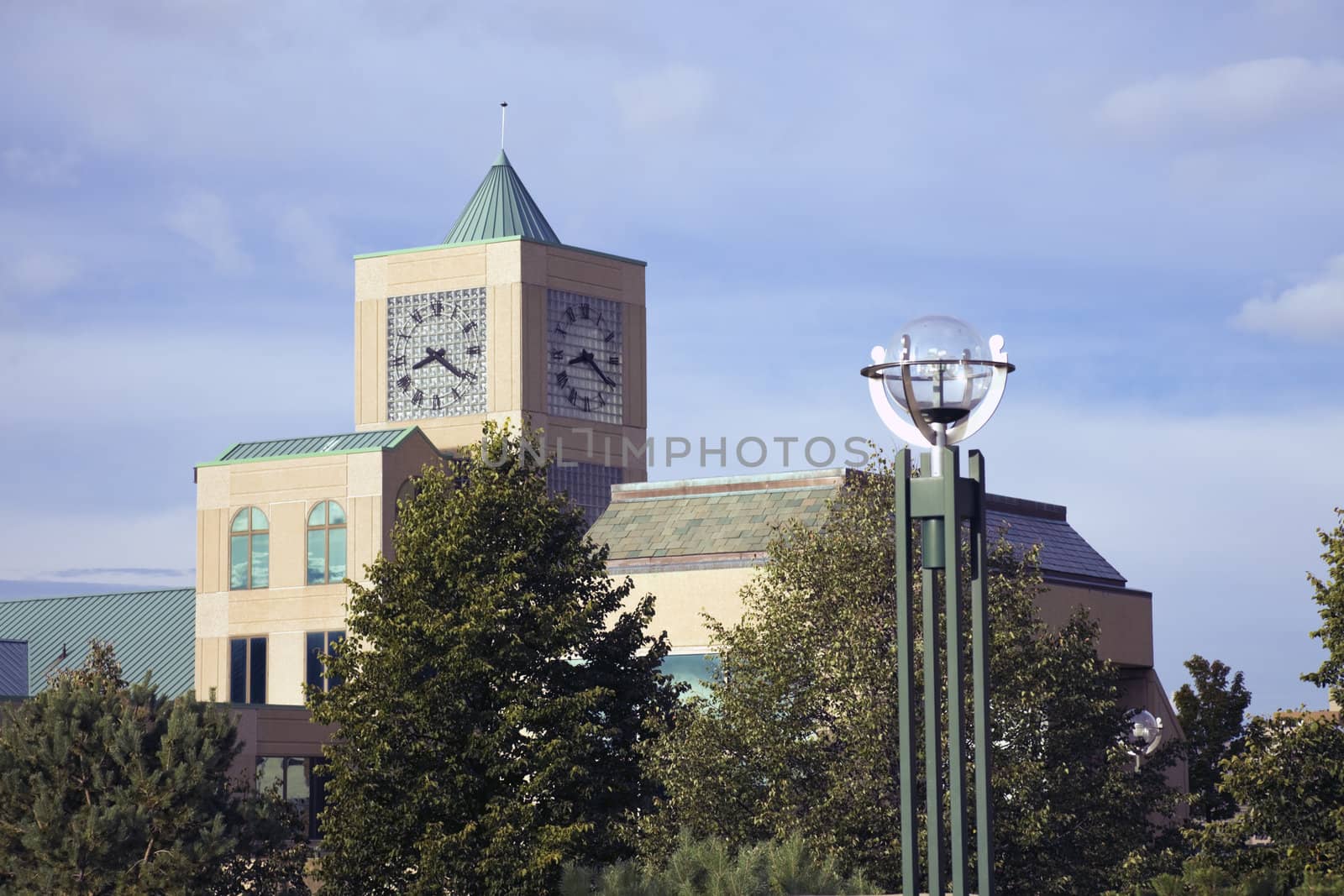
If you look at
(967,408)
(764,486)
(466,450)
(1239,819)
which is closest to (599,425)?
(764,486)

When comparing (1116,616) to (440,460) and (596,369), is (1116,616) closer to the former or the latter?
(440,460)

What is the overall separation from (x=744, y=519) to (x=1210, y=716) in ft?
44.3

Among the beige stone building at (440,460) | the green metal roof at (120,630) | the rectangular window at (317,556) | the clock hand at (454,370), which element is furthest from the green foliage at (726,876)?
the clock hand at (454,370)

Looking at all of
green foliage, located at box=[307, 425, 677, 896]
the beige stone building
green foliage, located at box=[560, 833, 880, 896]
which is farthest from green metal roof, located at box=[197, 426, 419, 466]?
green foliage, located at box=[560, 833, 880, 896]

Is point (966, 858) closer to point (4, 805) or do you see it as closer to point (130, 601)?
point (4, 805)

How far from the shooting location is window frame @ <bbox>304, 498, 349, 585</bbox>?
64688 mm

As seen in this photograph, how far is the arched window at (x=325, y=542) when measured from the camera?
213 ft

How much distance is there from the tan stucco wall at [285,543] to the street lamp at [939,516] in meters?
50.1

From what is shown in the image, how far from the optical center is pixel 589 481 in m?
88.3

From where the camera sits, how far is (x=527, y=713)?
30.6m

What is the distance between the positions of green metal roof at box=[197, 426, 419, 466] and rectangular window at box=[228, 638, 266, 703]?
6.22 meters

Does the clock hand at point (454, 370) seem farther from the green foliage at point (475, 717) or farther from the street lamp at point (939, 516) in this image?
the street lamp at point (939, 516)

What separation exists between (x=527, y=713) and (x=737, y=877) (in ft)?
26.3

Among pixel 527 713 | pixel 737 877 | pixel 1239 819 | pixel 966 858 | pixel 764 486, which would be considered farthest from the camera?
pixel 764 486
